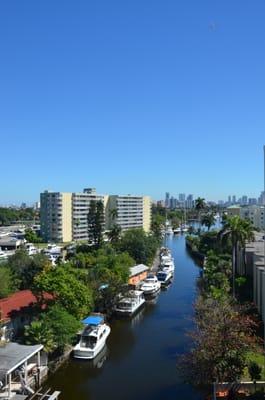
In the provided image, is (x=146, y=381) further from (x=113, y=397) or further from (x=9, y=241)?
(x=9, y=241)

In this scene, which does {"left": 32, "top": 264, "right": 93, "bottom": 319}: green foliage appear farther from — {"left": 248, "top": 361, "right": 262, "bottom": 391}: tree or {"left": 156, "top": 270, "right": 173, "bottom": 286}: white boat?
{"left": 156, "top": 270, "right": 173, "bottom": 286}: white boat

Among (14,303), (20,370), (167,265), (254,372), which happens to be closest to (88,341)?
(14,303)

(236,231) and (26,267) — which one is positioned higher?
(236,231)

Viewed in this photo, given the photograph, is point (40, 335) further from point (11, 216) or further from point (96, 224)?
point (11, 216)

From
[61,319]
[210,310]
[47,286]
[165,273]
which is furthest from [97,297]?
[165,273]

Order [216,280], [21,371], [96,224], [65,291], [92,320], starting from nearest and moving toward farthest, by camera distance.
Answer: [21,371], [65,291], [92,320], [216,280], [96,224]
